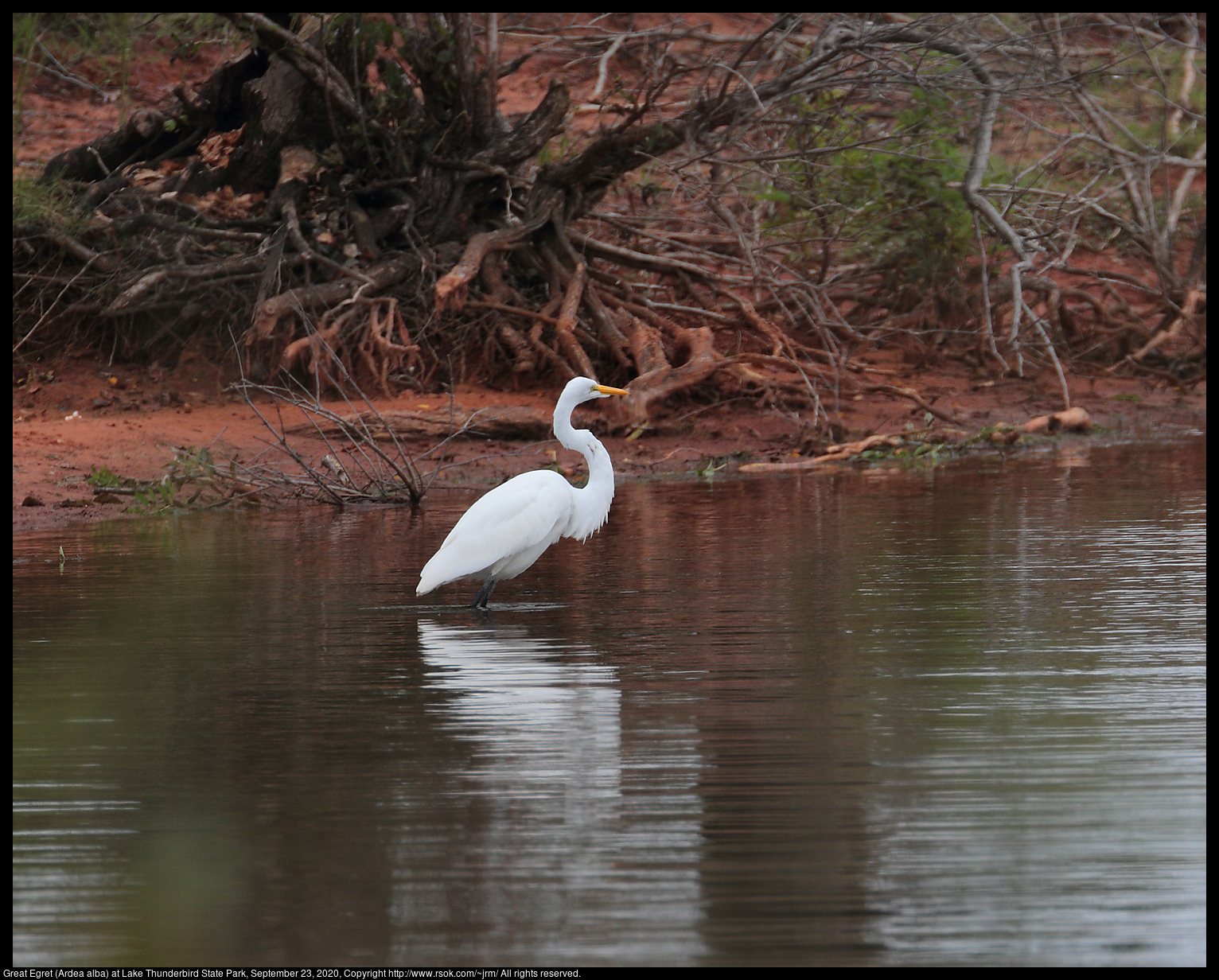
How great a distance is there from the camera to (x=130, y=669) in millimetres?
5734

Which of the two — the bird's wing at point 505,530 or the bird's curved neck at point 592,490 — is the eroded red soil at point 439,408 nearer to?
the bird's curved neck at point 592,490

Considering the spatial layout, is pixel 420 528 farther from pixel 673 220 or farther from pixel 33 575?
pixel 673 220

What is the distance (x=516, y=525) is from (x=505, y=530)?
58 mm

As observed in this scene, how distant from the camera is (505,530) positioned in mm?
6977

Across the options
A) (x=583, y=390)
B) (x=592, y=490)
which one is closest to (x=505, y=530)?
(x=592, y=490)

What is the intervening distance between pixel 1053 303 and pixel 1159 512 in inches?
319

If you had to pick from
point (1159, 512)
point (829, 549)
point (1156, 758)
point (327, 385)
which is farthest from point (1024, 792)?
point (327, 385)

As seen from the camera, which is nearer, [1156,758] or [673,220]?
[1156,758]

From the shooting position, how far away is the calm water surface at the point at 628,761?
124 inches

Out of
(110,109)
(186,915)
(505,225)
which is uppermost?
(110,109)

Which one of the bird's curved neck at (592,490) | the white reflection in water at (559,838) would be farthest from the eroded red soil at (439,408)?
the white reflection in water at (559,838)

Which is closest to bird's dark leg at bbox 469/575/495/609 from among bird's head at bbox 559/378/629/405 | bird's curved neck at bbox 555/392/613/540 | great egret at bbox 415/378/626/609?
great egret at bbox 415/378/626/609

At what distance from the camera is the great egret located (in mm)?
6906

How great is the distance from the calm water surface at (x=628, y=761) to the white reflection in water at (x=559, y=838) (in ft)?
0.04
